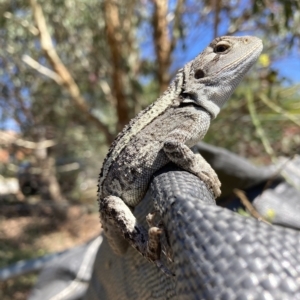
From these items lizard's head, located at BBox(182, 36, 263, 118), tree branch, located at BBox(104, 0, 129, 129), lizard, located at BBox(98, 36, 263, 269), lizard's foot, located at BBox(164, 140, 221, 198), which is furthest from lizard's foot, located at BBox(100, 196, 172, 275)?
tree branch, located at BBox(104, 0, 129, 129)

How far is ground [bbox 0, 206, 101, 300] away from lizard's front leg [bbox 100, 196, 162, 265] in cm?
461

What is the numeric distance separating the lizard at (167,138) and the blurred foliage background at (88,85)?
0.64 metres

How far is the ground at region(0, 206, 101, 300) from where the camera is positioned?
5910 mm

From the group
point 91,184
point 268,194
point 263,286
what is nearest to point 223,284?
point 263,286

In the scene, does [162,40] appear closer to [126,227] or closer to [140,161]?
[140,161]

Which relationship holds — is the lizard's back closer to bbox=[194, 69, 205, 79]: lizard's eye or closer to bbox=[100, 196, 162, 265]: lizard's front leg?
bbox=[100, 196, 162, 265]: lizard's front leg

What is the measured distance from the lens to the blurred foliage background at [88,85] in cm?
341

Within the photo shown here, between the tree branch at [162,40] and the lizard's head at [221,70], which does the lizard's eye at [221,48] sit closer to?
the lizard's head at [221,70]

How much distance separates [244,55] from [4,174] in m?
6.57

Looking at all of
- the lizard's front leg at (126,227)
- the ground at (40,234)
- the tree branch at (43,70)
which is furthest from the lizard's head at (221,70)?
the ground at (40,234)

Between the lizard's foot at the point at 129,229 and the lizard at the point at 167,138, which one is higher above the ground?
the lizard at the point at 167,138

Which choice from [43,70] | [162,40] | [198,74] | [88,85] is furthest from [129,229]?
[88,85]

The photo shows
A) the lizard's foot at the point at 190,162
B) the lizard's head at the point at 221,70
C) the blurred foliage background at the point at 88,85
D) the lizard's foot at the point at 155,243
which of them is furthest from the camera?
the blurred foliage background at the point at 88,85

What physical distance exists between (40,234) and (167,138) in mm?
6325
